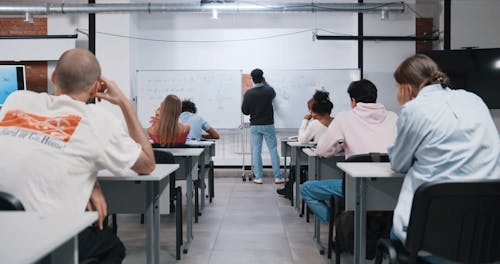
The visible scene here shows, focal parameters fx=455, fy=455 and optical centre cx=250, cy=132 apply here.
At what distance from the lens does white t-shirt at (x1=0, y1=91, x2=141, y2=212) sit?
145 cm

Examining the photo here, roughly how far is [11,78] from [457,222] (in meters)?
7.61

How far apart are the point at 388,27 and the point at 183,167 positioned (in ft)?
18.1

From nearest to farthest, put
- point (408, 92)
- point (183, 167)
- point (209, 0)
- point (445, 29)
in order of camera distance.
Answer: point (408, 92) < point (183, 167) < point (209, 0) < point (445, 29)

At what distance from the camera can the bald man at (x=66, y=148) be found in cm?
145

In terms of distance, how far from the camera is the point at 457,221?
159 centimetres

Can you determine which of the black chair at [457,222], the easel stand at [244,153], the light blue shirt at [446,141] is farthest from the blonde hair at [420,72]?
the easel stand at [244,153]

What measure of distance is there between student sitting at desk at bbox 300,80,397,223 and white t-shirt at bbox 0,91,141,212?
65.7 inches

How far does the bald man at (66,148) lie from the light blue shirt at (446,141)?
1061 mm

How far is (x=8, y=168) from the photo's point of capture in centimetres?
145

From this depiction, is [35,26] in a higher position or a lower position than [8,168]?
higher

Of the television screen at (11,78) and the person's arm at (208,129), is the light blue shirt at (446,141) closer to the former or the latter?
the person's arm at (208,129)

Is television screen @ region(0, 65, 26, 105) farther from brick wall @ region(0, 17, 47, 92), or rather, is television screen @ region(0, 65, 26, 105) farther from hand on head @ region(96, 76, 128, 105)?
hand on head @ region(96, 76, 128, 105)

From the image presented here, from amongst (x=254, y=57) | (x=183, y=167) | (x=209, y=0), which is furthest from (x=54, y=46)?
(x=183, y=167)

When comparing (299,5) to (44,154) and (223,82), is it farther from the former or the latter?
(44,154)
